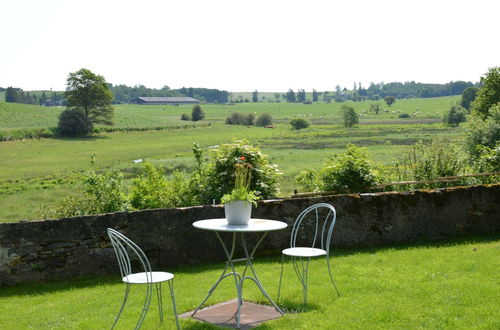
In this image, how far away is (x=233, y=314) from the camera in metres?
5.63

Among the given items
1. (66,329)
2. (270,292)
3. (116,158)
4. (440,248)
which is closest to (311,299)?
(270,292)

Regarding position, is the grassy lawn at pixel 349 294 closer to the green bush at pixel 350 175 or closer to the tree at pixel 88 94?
the green bush at pixel 350 175

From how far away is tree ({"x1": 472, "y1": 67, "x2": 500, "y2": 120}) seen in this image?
3328 centimetres

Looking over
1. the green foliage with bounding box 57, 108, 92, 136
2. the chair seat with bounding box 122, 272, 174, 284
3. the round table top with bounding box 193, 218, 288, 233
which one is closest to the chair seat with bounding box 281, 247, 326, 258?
the round table top with bounding box 193, 218, 288, 233

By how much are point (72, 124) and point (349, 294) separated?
6141cm

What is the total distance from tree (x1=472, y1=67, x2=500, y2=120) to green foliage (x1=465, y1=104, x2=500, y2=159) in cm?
896

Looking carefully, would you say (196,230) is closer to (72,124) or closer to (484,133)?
(484,133)

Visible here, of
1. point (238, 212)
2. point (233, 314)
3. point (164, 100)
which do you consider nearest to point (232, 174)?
point (238, 212)

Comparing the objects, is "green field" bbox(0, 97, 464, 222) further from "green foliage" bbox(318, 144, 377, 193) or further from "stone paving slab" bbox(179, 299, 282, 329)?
"stone paving slab" bbox(179, 299, 282, 329)

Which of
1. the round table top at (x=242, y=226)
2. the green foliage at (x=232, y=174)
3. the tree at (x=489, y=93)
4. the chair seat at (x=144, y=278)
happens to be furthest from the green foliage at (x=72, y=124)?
the chair seat at (x=144, y=278)

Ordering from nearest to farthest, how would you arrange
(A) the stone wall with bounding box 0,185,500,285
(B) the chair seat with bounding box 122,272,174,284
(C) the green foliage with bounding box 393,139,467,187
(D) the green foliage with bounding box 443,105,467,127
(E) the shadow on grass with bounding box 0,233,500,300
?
1. (B) the chair seat with bounding box 122,272,174,284
2. (E) the shadow on grass with bounding box 0,233,500,300
3. (A) the stone wall with bounding box 0,185,500,285
4. (C) the green foliage with bounding box 393,139,467,187
5. (D) the green foliage with bounding box 443,105,467,127

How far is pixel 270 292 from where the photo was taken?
6430mm

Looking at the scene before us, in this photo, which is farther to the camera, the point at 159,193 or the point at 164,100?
the point at 164,100

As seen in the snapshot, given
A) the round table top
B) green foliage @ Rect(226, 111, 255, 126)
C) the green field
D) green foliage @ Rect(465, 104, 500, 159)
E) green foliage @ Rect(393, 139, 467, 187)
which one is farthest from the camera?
green foliage @ Rect(226, 111, 255, 126)
